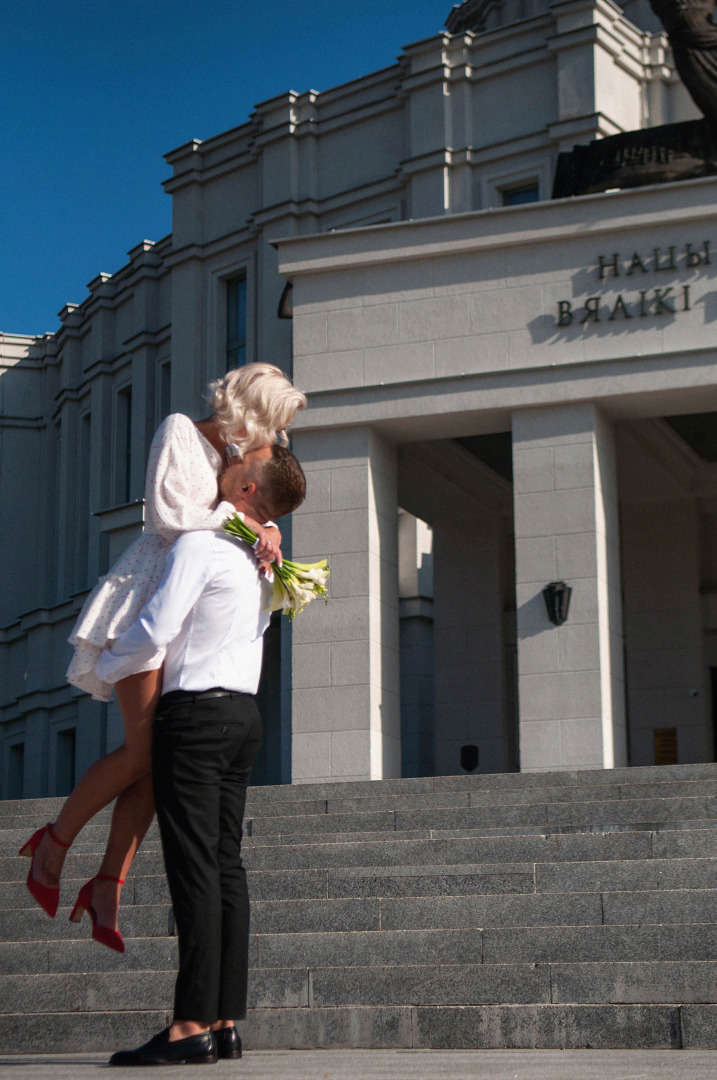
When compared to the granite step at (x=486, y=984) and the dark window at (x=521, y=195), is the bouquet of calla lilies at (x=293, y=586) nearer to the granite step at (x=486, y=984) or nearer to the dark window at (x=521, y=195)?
the granite step at (x=486, y=984)

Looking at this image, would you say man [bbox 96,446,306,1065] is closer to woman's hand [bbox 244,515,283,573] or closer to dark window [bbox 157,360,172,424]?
woman's hand [bbox 244,515,283,573]

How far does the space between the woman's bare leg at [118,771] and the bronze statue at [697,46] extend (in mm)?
15032

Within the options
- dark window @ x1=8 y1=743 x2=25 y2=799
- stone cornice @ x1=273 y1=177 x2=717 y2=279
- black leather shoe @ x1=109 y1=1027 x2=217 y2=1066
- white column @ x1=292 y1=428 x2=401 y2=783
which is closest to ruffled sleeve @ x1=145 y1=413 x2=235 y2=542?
black leather shoe @ x1=109 y1=1027 x2=217 y2=1066

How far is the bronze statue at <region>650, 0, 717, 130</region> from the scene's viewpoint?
58.2ft

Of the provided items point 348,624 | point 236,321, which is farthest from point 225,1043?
point 236,321

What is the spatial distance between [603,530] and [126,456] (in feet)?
59.3

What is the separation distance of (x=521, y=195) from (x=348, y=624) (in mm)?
11890

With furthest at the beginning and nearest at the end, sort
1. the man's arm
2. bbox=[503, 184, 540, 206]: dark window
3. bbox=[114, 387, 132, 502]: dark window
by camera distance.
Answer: bbox=[114, 387, 132, 502]: dark window → bbox=[503, 184, 540, 206]: dark window → the man's arm

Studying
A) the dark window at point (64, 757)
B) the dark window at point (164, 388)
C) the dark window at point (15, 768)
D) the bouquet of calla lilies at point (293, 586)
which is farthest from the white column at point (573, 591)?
the dark window at point (15, 768)

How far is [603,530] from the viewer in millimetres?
15531

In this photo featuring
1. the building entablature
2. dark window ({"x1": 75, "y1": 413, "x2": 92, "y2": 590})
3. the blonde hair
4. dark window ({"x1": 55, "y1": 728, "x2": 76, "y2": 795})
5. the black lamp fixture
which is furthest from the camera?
dark window ({"x1": 75, "y1": 413, "x2": 92, "y2": 590})

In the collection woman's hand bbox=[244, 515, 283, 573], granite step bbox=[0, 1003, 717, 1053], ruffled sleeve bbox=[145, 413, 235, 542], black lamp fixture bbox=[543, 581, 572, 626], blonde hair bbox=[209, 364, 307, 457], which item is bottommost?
granite step bbox=[0, 1003, 717, 1053]

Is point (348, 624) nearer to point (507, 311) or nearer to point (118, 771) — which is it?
point (507, 311)

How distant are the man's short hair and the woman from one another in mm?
82
